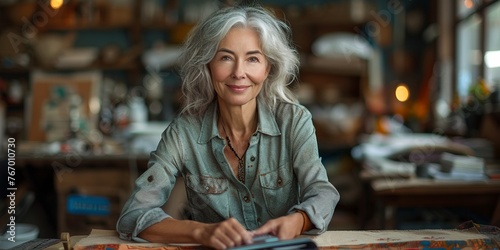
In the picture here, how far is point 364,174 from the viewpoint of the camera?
2.75 meters

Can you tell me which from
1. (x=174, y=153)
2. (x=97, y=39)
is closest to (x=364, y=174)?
(x=174, y=153)

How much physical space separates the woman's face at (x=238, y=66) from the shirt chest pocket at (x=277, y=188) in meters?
0.24

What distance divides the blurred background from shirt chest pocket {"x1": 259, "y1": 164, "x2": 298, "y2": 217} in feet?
3.31

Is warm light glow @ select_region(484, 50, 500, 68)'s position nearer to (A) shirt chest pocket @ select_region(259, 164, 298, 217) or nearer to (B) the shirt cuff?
(A) shirt chest pocket @ select_region(259, 164, 298, 217)

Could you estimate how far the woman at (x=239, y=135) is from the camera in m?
1.51

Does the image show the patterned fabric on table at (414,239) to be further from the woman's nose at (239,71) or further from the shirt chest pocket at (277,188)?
the woman's nose at (239,71)

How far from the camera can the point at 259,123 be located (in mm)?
1625

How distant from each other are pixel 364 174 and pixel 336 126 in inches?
81.6

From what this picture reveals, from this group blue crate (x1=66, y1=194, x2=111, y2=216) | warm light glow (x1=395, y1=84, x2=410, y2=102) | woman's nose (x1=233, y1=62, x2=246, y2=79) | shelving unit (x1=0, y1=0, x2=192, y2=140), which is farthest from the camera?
shelving unit (x1=0, y1=0, x2=192, y2=140)

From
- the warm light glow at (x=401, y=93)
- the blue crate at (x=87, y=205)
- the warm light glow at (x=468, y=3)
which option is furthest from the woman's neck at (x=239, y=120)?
the warm light glow at (x=401, y=93)

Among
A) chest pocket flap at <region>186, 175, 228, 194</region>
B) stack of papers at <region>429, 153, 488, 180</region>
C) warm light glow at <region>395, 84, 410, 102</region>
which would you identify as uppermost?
warm light glow at <region>395, 84, 410, 102</region>

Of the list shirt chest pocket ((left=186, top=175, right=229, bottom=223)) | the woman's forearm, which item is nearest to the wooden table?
shirt chest pocket ((left=186, top=175, right=229, bottom=223))

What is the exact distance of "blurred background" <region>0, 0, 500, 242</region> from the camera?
3.24m

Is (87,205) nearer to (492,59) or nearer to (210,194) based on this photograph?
(210,194)
